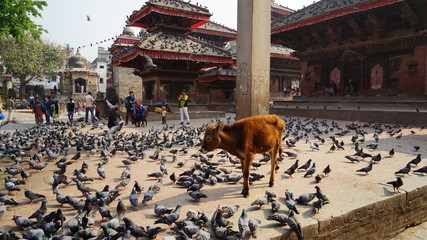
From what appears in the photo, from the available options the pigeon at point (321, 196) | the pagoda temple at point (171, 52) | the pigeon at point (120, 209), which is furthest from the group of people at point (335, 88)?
the pigeon at point (120, 209)

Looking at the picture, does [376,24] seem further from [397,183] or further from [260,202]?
[260,202]

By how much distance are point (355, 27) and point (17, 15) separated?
62.3 ft

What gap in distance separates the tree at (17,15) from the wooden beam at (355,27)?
17523 mm

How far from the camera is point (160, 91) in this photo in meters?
19.0

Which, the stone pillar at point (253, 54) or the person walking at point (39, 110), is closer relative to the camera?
the stone pillar at point (253, 54)

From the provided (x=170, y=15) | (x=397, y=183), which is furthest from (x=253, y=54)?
(x=170, y=15)

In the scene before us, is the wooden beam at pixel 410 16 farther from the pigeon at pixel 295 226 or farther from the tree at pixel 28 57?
the tree at pixel 28 57

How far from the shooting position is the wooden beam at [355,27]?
16.1 metres

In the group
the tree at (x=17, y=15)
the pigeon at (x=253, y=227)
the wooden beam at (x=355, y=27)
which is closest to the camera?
the pigeon at (x=253, y=227)

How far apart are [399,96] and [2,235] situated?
18108 mm

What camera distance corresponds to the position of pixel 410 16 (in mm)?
13867

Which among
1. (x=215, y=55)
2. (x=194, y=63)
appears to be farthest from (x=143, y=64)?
(x=215, y=55)

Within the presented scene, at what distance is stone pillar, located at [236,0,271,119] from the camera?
8141 mm

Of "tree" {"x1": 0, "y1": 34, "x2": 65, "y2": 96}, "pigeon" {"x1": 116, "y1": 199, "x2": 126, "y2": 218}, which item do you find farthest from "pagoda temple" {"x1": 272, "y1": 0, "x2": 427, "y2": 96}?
"tree" {"x1": 0, "y1": 34, "x2": 65, "y2": 96}
